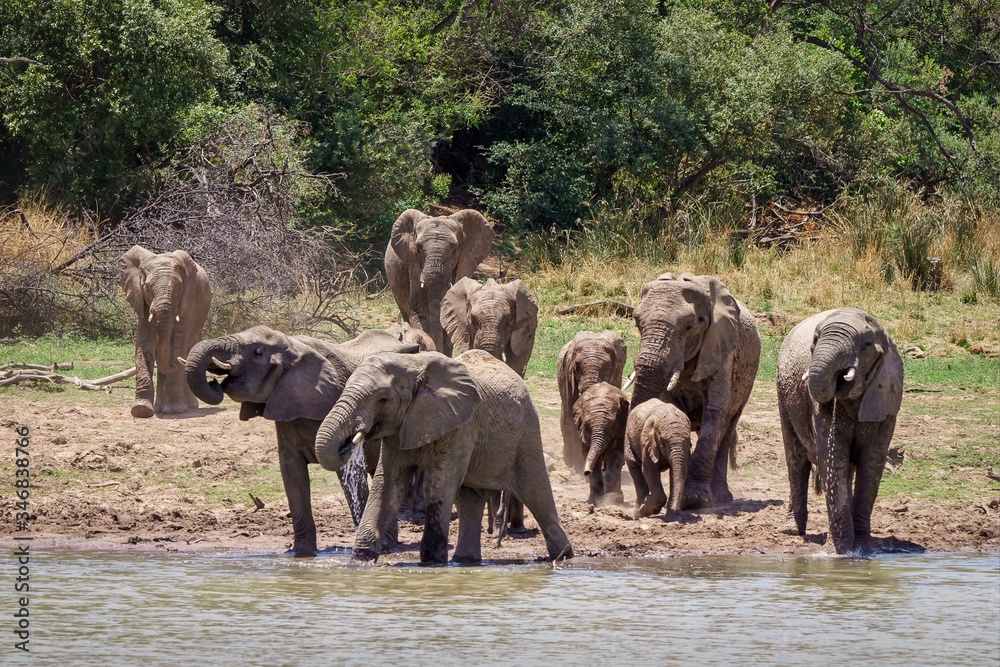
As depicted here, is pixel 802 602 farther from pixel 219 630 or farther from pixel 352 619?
pixel 219 630

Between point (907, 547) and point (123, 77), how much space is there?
1606 cm

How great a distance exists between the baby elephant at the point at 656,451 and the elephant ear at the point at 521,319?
251 centimetres

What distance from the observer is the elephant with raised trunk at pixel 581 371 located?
12539 mm

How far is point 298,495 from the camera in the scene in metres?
10.1

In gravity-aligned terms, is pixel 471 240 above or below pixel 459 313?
above

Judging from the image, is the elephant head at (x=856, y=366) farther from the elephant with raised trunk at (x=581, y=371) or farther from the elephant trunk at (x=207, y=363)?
the elephant trunk at (x=207, y=363)

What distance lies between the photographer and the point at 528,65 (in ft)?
94.8

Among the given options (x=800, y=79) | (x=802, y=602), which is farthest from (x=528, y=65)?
(x=802, y=602)

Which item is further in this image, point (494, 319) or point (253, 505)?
point (494, 319)

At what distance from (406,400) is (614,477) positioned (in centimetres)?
349

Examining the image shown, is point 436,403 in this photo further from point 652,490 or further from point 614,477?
point 614,477

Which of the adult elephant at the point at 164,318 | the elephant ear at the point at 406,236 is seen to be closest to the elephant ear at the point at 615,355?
the adult elephant at the point at 164,318

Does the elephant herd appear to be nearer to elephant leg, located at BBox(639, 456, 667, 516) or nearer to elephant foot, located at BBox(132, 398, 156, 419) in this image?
elephant leg, located at BBox(639, 456, 667, 516)

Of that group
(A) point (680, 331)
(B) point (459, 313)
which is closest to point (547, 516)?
(A) point (680, 331)
